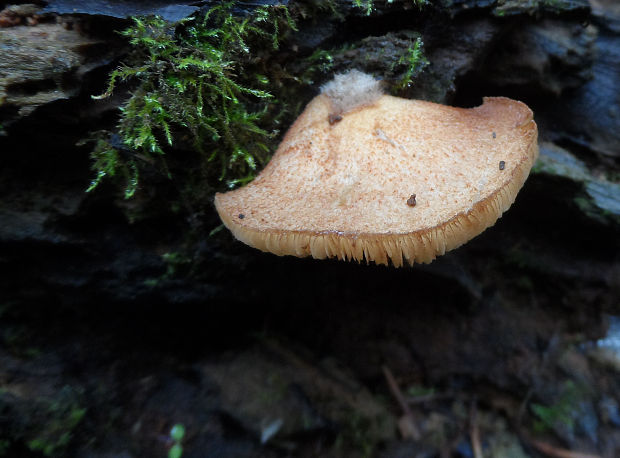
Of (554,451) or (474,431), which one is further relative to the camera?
(474,431)

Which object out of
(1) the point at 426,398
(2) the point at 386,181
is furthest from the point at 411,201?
(1) the point at 426,398

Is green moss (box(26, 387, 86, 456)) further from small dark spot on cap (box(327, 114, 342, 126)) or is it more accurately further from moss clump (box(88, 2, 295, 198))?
small dark spot on cap (box(327, 114, 342, 126))

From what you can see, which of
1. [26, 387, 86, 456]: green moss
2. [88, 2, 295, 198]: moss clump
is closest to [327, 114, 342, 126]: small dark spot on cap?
[88, 2, 295, 198]: moss clump

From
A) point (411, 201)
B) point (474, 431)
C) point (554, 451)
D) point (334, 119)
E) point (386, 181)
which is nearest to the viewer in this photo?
point (411, 201)

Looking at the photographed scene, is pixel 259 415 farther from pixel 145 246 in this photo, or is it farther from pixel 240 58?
pixel 240 58

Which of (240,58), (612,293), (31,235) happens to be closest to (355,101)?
(240,58)

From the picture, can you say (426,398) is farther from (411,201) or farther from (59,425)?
(59,425)
